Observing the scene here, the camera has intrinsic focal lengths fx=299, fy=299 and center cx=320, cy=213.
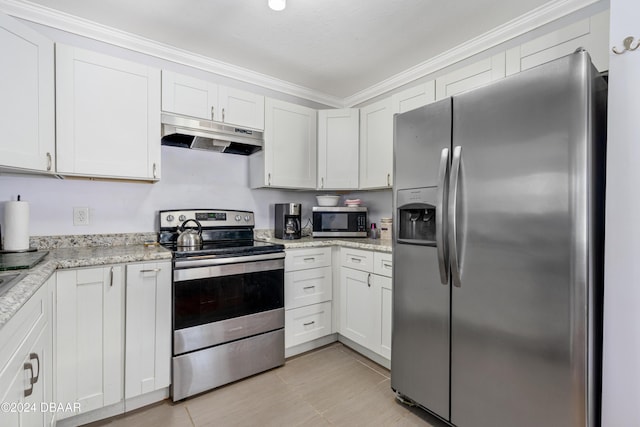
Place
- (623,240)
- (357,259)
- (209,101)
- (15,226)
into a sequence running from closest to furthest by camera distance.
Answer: (623,240) → (15,226) → (209,101) → (357,259)

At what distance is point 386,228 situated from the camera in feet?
9.16

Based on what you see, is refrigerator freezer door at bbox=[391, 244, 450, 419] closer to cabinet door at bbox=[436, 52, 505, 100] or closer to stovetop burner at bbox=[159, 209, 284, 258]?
stovetop burner at bbox=[159, 209, 284, 258]

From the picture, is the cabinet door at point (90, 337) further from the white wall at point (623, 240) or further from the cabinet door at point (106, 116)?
the white wall at point (623, 240)

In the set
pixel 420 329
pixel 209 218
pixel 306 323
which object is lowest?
pixel 306 323

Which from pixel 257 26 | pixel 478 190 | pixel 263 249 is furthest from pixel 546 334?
pixel 257 26

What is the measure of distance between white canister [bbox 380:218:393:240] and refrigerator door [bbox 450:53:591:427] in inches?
49.6

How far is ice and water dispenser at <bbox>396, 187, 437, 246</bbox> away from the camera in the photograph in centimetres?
166

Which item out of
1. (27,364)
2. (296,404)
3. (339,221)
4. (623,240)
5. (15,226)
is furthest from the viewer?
(339,221)

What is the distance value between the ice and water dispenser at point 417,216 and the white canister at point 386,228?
0.93m

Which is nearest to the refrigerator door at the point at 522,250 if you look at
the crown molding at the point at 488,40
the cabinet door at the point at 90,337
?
the crown molding at the point at 488,40

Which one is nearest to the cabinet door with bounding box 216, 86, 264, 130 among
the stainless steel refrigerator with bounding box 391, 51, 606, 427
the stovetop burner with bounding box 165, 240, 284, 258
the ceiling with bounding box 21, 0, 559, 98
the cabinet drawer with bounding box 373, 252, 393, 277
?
the ceiling with bounding box 21, 0, 559, 98

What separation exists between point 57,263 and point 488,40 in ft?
9.97

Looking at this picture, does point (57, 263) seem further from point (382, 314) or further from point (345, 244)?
point (382, 314)

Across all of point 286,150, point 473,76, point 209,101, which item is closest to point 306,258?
point 286,150
